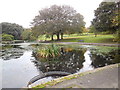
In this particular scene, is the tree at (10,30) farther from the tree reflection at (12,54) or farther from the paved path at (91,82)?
the paved path at (91,82)

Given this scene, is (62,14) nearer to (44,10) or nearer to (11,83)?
(44,10)

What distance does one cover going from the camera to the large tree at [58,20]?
29.3m

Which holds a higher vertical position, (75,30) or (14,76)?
(75,30)

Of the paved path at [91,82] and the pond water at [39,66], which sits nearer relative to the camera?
the paved path at [91,82]

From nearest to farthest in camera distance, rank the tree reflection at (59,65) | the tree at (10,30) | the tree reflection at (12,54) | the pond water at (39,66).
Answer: the pond water at (39,66)
the tree reflection at (59,65)
the tree reflection at (12,54)
the tree at (10,30)

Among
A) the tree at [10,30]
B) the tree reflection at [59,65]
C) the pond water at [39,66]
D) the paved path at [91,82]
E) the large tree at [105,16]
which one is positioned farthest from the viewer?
the tree at [10,30]

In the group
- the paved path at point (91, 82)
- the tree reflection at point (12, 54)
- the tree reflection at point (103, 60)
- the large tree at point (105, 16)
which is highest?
the large tree at point (105, 16)

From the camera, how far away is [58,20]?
29.7m

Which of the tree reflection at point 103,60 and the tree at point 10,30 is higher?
the tree at point 10,30

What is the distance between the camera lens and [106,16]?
66.6 ft

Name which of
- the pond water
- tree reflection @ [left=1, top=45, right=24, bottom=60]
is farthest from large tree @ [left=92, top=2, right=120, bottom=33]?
tree reflection @ [left=1, top=45, right=24, bottom=60]

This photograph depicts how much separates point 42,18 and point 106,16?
17.0 meters

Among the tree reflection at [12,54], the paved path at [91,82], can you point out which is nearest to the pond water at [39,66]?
the tree reflection at [12,54]

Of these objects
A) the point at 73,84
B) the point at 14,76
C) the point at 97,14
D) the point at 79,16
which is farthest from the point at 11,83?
the point at 79,16
